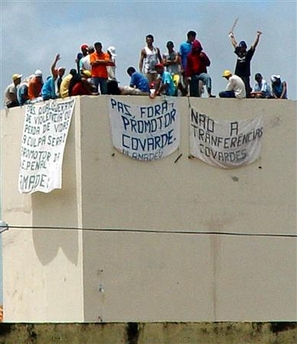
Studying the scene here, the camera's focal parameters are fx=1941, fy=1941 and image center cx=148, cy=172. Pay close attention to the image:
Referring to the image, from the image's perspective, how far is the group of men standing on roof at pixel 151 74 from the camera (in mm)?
34406

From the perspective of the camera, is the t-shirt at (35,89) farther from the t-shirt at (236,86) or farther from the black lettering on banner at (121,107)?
the t-shirt at (236,86)

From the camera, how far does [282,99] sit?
36.4 meters

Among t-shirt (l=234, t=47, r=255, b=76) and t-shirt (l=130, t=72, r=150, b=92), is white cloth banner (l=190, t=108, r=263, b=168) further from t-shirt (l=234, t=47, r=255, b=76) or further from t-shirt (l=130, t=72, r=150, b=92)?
t-shirt (l=234, t=47, r=255, b=76)

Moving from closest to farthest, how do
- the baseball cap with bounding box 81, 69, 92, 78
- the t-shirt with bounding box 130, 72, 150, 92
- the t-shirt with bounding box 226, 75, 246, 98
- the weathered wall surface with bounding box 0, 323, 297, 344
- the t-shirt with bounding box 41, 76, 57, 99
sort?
the weathered wall surface with bounding box 0, 323, 297, 344
the baseball cap with bounding box 81, 69, 92, 78
the t-shirt with bounding box 130, 72, 150, 92
the t-shirt with bounding box 41, 76, 57, 99
the t-shirt with bounding box 226, 75, 246, 98

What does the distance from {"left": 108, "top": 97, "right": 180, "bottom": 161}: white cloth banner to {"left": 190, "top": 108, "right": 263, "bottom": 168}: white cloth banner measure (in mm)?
458

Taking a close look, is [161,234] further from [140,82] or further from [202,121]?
[140,82]

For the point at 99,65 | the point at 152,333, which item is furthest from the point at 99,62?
the point at 152,333

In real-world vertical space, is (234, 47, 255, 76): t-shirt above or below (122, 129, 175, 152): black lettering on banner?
above

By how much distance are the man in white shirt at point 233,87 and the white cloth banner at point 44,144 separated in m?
2.99

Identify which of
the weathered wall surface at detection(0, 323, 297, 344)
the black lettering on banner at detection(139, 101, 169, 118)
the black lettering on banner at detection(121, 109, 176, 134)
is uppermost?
the black lettering on banner at detection(139, 101, 169, 118)

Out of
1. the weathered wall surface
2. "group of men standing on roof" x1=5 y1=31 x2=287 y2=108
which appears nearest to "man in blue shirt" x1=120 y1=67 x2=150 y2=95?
"group of men standing on roof" x1=5 y1=31 x2=287 y2=108

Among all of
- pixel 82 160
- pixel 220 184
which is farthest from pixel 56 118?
pixel 220 184

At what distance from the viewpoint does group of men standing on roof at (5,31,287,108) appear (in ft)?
113

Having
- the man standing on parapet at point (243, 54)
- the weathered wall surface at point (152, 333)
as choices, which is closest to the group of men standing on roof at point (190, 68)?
the man standing on parapet at point (243, 54)
